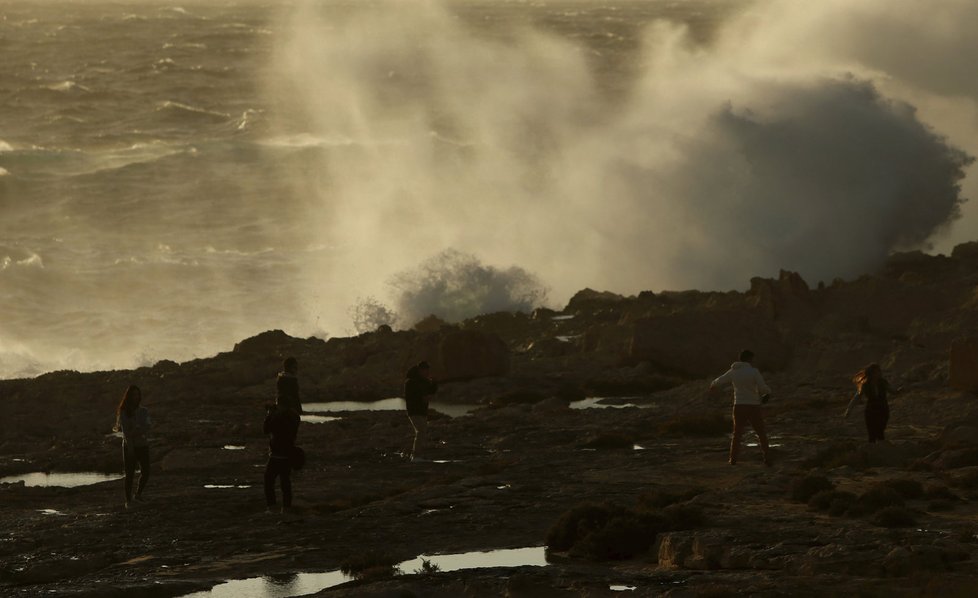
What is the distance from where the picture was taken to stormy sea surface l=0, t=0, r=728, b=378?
135 ft

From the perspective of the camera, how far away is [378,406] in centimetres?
2497

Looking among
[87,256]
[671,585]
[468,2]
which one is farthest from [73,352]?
[468,2]

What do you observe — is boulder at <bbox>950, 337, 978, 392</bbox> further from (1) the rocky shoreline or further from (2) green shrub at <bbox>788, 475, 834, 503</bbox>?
(2) green shrub at <bbox>788, 475, 834, 503</bbox>

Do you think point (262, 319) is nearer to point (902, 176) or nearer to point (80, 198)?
point (902, 176)

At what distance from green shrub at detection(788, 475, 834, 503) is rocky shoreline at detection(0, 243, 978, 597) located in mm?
22

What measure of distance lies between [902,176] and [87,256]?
2311cm

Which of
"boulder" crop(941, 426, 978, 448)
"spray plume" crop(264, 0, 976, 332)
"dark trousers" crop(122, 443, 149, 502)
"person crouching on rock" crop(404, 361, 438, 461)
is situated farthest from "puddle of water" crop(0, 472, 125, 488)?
"spray plume" crop(264, 0, 976, 332)

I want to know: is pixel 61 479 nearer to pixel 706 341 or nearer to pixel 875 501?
pixel 875 501

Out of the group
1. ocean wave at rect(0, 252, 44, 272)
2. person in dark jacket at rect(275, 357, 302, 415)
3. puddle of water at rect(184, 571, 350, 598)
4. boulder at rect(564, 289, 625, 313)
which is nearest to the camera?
puddle of water at rect(184, 571, 350, 598)

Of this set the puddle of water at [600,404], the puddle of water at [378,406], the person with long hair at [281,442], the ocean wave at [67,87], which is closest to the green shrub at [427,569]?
the person with long hair at [281,442]

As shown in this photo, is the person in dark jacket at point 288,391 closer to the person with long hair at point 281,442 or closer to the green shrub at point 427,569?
the person with long hair at point 281,442

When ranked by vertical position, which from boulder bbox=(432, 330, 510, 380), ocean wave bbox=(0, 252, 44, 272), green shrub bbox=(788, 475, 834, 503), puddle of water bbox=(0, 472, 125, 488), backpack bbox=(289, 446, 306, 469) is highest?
→ ocean wave bbox=(0, 252, 44, 272)

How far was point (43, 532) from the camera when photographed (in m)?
15.1

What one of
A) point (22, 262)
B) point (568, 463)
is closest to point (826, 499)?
point (568, 463)
